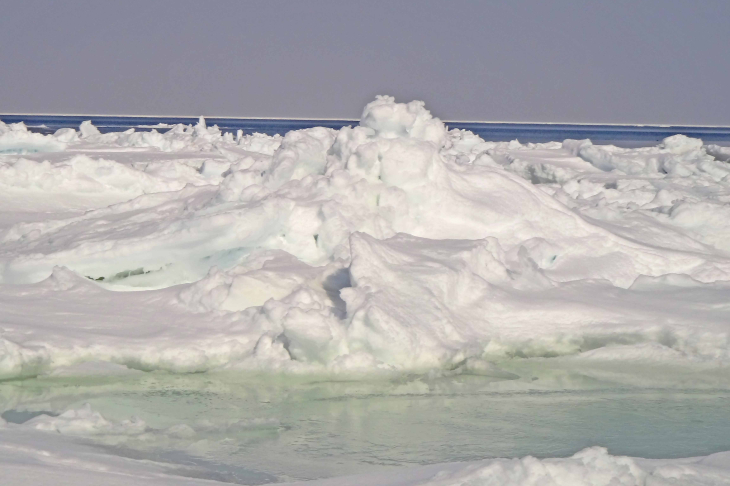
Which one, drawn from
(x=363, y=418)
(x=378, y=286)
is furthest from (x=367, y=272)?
(x=363, y=418)

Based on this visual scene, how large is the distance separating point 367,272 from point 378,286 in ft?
→ 0.56

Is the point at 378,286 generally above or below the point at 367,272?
below

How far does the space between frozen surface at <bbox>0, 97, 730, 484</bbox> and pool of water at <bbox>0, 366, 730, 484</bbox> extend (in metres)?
0.10

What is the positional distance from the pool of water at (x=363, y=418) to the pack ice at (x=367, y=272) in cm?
27

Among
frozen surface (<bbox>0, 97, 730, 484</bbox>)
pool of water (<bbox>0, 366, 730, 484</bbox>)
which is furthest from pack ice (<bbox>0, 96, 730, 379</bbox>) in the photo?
pool of water (<bbox>0, 366, 730, 484</bbox>)

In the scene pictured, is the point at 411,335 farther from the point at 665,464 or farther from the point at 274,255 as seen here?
the point at 665,464

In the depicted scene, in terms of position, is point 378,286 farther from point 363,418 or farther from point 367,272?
point 363,418

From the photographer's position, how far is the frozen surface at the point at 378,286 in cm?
739

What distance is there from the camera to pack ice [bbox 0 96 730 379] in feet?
24.8

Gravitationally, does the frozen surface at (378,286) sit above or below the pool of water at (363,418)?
above

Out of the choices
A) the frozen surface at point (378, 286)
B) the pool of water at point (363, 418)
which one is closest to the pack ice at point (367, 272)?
the frozen surface at point (378, 286)

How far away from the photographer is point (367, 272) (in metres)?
7.92

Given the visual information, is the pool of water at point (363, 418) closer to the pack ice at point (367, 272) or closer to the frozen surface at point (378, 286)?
the frozen surface at point (378, 286)

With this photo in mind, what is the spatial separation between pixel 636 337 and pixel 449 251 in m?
1.95
